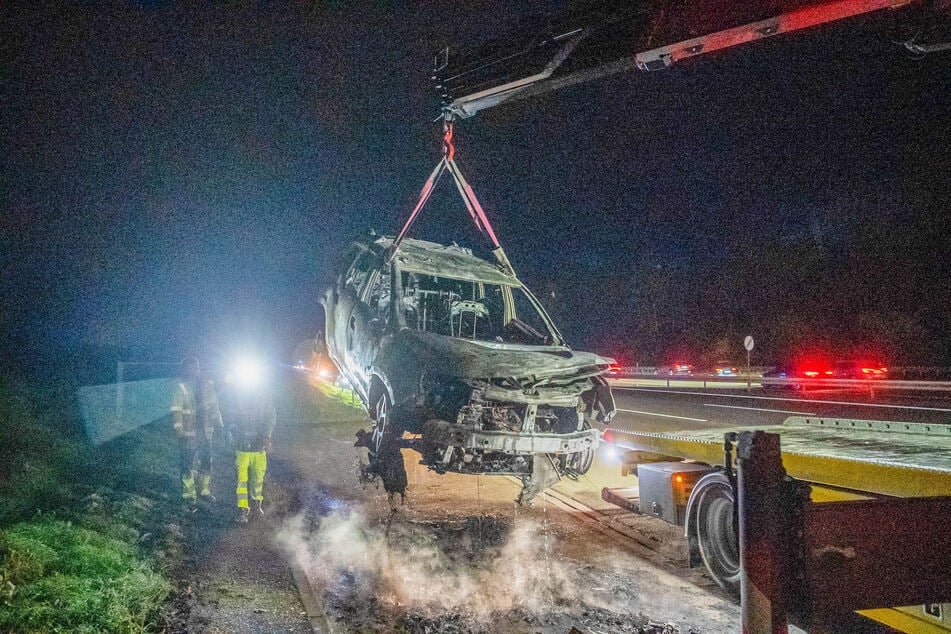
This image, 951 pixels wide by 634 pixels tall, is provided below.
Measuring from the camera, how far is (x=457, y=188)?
7117mm

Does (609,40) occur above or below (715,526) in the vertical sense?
above

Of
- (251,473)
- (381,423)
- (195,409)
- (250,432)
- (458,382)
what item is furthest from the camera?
(195,409)

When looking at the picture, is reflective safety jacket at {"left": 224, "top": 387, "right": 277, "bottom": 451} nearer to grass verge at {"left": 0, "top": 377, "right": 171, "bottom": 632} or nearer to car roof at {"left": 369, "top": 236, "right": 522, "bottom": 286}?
grass verge at {"left": 0, "top": 377, "right": 171, "bottom": 632}

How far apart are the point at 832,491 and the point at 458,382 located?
3.03m

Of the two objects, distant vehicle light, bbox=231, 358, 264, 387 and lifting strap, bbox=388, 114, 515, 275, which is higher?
lifting strap, bbox=388, 114, 515, 275

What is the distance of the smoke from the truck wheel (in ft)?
3.79

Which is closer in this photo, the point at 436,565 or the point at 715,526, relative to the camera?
the point at 715,526

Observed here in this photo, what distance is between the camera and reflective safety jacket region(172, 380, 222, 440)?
24.1 feet

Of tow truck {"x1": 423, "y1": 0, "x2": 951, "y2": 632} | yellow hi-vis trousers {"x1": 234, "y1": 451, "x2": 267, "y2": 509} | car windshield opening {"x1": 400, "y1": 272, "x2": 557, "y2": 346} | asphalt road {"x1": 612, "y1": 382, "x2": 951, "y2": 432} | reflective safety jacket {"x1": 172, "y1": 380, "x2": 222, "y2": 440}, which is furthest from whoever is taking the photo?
asphalt road {"x1": 612, "y1": 382, "x2": 951, "y2": 432}

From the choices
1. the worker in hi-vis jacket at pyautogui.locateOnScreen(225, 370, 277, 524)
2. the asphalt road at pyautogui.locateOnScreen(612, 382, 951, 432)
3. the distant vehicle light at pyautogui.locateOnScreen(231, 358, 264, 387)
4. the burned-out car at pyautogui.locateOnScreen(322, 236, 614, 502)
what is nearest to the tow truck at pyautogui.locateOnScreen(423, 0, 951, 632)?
the burned-out car at pyautogui.locateOnScreen(322, 236, 614, 502)

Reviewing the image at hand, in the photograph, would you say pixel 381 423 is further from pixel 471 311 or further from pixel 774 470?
pixel 774 470

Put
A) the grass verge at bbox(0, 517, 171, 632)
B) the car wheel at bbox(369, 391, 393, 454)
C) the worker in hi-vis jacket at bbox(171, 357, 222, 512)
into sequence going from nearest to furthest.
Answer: the grass verge at bbox(0, 517, 171, 632), the car wheel at bbox(369, 391, 393, 454), the worker in hi-vis jacket at bbox(171, 357, 222, 512)

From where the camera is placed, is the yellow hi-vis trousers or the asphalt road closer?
the yellow hi-vis trousers

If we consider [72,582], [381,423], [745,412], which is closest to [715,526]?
[381,423]
